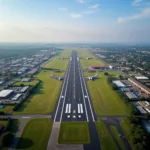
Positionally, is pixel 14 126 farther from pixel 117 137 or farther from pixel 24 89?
pixel 24 89

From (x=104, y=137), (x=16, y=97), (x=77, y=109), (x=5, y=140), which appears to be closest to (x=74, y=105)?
(x=77, y=109)

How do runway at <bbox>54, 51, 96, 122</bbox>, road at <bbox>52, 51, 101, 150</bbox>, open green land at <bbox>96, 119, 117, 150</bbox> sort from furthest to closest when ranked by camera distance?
runway at <bbox>54, 51, 96, 122</bbox>
road at <bbox>52, 51, 101, 150</bbox>
open green land at <bbox>96, 119, 117, 150</bbox>

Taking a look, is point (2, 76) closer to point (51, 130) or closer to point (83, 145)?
point (51, 130)

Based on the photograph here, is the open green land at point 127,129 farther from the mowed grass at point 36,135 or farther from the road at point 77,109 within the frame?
the mowed grass at point 36,135

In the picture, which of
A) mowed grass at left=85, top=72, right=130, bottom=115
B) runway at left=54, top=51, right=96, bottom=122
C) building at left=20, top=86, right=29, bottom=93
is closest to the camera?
runway at left=54, top=51, right=96, bottom=122

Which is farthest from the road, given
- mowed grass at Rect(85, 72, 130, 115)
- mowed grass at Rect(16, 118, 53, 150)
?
mowed grass at Rect(16, 118, 53, 150)

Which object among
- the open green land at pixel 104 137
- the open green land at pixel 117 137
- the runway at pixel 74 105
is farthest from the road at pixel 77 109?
the open green land at pixel 117 137

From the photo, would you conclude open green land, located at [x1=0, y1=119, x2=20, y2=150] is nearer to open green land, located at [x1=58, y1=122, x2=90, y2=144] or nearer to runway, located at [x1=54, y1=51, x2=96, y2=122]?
runway, located at [x1=54, y1=51, x2=96, y2=122]
